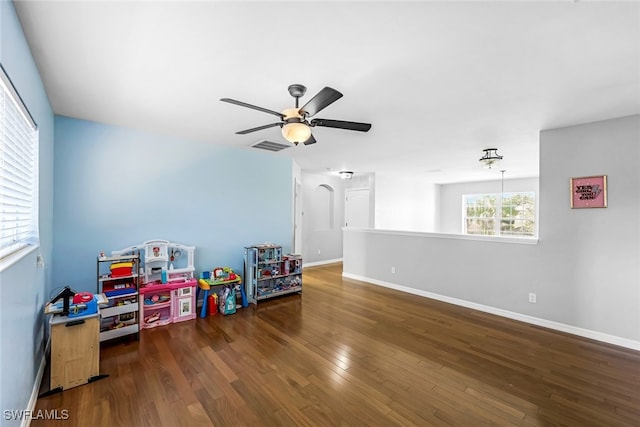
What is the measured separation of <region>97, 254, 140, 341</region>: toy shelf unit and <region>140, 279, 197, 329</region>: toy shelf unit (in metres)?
0.23

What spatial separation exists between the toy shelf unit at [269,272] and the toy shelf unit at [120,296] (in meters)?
1.54

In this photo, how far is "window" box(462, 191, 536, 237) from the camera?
7.41 m

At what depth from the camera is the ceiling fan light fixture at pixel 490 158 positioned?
4.27 meters

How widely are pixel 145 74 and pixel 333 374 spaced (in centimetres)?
295

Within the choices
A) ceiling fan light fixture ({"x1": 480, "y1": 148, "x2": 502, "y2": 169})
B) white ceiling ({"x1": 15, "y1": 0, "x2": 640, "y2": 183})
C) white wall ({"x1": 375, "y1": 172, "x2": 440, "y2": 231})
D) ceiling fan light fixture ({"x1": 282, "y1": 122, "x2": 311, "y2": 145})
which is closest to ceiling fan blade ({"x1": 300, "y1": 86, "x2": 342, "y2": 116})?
Answer: ceiling fan light fixture ({"x1": 282, "y1": 122, "x2": 311, "y2": 145})

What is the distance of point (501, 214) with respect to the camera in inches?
311

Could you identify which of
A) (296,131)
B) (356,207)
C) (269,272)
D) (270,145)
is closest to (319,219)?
(356,207)

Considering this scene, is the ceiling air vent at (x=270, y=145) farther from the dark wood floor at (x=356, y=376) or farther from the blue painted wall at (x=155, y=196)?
the dark wood floor at (x=356, y=376)

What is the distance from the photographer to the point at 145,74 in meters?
2.15

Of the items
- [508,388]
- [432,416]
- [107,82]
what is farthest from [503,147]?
[107,82]

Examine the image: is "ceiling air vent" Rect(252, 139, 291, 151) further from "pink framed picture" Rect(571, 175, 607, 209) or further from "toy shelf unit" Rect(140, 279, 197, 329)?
"pink framed picture" Rect(571, 175, 607, 209)

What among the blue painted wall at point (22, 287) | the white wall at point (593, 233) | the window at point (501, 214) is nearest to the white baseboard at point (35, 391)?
the blue painted wall at point (22, 287)

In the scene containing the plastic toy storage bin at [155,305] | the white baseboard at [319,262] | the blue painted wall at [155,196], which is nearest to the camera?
the blue painted wall at [155,196]

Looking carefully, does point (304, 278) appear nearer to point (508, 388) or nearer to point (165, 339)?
point (165, 339)
